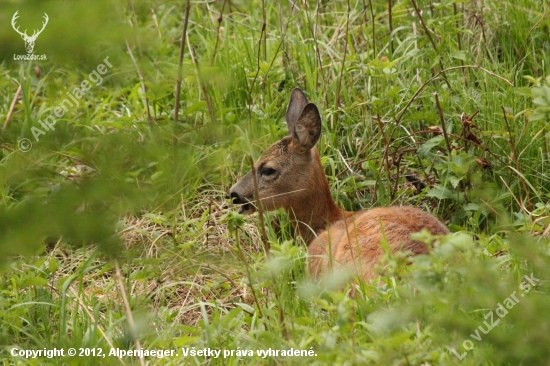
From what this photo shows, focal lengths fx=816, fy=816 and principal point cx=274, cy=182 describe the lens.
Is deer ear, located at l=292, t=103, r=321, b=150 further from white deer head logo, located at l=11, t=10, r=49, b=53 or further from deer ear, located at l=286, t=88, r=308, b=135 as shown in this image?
white deer head logo, located at l=11, t=10, r=49, b=53

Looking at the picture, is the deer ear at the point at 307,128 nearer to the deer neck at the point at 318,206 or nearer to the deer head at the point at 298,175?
the deer head at the point at 298,175

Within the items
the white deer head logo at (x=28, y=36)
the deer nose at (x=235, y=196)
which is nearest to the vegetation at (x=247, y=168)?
the white deer head logo at (x=28, y=36)

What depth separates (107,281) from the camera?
462 cm

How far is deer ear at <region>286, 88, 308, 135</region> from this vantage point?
5578 mm

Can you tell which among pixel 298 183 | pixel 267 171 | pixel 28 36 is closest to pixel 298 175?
pixel 298 183

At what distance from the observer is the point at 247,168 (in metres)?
5.66

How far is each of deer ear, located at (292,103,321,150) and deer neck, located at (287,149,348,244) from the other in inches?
5.5

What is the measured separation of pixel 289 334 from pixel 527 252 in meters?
1.28

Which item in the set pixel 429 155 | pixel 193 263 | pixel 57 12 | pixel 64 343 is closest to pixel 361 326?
pixel 193 263

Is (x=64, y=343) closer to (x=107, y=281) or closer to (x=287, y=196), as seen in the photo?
(x=107, y=281)

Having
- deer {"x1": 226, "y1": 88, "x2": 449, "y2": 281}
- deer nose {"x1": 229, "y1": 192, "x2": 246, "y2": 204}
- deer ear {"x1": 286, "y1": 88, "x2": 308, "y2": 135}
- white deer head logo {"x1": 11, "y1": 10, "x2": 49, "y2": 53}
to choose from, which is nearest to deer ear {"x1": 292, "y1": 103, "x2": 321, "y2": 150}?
deer {"x1": 226, "y1": 88, "x2": 449, "y2": 281}

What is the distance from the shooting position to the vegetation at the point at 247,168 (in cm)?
231

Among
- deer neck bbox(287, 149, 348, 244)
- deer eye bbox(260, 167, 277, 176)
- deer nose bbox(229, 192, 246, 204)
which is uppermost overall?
deer eye bbox(260, 167, 277, 176)

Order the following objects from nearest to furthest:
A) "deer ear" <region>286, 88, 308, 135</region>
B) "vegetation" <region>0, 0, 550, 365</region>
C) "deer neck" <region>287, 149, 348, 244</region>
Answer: "vegetation" <region>0, 0, 550, 365</region> → "deer neck" <region>287, 149, 348, 244</region> → "deer ear" <region>286, 88, 308, 135</region>
